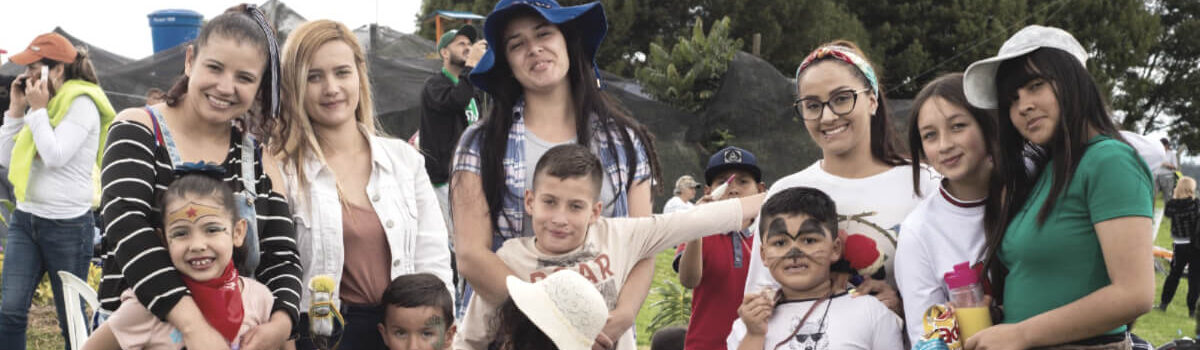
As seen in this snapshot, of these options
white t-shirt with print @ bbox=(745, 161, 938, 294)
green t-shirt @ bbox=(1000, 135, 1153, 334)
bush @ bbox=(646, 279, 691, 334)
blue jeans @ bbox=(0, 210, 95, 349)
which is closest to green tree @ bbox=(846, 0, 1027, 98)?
bush @ bbox=(646, 279, 691, 334)

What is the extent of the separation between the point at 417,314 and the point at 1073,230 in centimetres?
185

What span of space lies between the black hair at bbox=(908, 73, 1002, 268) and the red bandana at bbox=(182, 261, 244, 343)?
1952 millimetres

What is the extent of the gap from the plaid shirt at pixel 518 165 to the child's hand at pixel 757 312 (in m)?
0.50

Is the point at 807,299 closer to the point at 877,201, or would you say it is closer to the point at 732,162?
the point at 877,201

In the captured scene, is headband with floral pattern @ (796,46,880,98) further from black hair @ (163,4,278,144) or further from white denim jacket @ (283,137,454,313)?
black hair @ (163,4,278,144)

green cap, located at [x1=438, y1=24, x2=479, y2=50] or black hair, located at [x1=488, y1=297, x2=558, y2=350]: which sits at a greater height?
green cap, located at [x1=438, y1=24, x2=479, y2=50]

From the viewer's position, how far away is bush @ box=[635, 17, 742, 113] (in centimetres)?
1397

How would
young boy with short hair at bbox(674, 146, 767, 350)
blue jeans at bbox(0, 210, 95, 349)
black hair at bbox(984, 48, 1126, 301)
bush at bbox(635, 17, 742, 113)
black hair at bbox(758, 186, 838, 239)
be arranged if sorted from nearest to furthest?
black hair at bbox(984, 48, 1126, 301) < black hair at bbox(758, 186, 838, 239) < young boy with short hair at bbox(674, 146, 767, 350) < blue jeans at bbox(0, 210, 95, 349) < bush at bbox(635, 17, 742, 113)

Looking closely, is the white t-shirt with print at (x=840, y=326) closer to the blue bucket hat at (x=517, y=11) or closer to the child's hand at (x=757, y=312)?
the child's hand at (x=757, y=312)

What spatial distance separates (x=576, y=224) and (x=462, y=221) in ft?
1.25

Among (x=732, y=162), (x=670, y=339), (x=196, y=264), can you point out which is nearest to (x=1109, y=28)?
(x=670, y=339)

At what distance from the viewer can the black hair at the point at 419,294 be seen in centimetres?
297

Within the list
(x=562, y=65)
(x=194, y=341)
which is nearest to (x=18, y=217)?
(x=194, y=341)

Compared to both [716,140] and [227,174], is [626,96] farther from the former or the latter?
[227,174]
